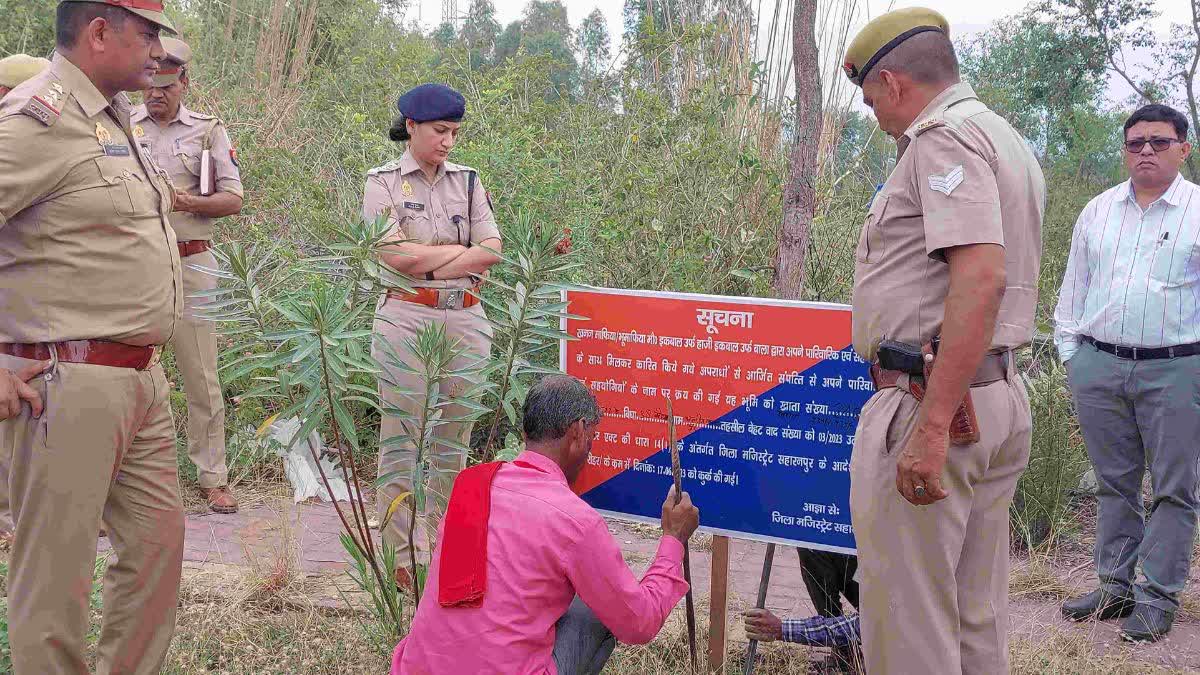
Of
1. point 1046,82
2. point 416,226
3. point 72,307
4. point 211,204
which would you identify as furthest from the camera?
point 1046,82

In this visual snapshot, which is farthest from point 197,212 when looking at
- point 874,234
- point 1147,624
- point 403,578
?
point 1147,624

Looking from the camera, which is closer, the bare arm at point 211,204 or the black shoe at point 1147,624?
the black shoe at point 1147,624

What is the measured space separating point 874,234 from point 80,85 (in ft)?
6.99

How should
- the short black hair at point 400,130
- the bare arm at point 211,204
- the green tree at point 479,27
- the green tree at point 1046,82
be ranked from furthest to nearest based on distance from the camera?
1. the green tree at point 1046,82
2. the green tree at point 479,27
3. the bare arm at point 211,204
4. the short black hair at point 400,130

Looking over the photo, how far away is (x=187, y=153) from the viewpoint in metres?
5.25

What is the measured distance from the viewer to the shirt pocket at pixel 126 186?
2.80m

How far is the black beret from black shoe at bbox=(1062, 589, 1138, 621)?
10.4 feet

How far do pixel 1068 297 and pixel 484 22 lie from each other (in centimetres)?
781

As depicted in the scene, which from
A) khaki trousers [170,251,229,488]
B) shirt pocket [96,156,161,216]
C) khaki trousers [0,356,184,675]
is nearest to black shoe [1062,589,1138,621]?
khaki trousers [0,356,184,675]

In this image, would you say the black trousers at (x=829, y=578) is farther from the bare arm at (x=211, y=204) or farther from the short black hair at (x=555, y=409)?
the bare arm at (x=211, y=204)

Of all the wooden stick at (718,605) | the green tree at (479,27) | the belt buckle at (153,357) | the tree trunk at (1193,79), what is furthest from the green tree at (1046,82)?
the belt buckle at (153,357)

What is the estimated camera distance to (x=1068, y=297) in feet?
14.5

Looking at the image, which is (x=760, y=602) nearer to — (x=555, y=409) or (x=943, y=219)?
(x=555, y=409)

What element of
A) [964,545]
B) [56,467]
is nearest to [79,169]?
[56,467]
